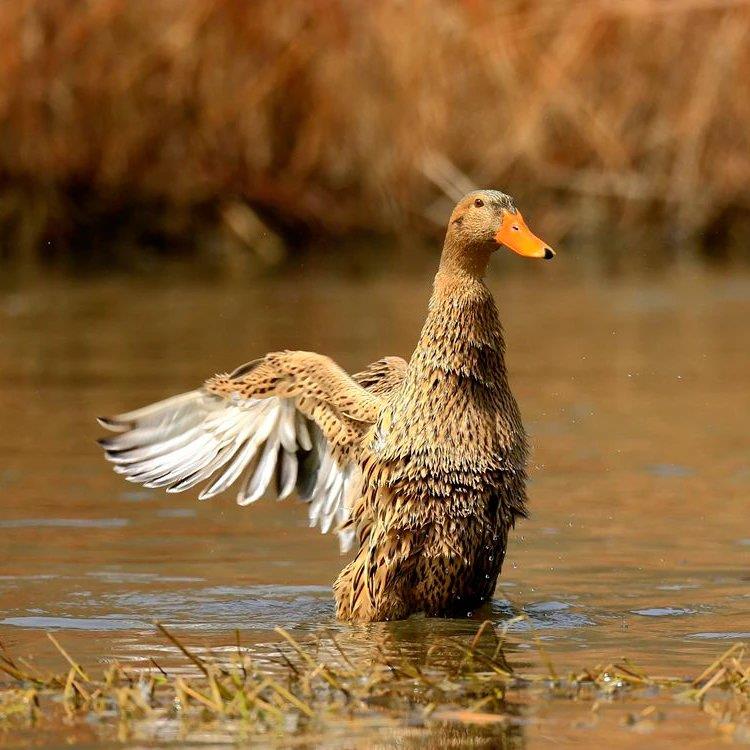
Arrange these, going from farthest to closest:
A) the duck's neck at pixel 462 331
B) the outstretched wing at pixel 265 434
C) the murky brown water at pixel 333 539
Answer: the outstretched wing at pixel 265 434, the duck's neck at pixel 462 331, the murky brown water at pixel 333 539

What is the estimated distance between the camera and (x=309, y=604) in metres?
6.89

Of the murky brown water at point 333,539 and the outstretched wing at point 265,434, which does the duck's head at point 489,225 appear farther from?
the murky brown water at point 333,539

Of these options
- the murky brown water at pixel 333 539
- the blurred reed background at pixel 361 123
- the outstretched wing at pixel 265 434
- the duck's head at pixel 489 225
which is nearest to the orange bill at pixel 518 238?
the duck's head at pixel 489 225

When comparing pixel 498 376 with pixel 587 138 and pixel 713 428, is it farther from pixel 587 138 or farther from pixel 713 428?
pixel 587 138

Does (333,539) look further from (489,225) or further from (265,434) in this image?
(489,225)

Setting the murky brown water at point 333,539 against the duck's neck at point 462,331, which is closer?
the murky brown water at point 333,539

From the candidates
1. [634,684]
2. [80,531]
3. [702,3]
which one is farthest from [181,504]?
[702,3]

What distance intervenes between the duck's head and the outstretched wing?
673mm

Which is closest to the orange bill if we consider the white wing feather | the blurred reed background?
the white wing feather

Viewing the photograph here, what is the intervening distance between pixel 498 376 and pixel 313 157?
1266cm

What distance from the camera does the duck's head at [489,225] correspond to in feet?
22.2

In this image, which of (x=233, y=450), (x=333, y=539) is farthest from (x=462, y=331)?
(x=333, y=539)

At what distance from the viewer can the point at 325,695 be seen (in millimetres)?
5145

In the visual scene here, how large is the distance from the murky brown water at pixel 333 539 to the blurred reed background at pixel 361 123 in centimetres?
310
